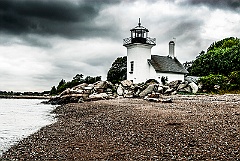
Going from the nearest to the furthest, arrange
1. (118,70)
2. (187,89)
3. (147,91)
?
1. (147,91)
2. (187,89)
3. (118,70)

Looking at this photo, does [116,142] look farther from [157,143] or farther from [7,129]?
[7,129]

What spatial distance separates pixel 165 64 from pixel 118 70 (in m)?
15.0

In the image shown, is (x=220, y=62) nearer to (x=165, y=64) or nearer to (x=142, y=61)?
(x=165, y=64)

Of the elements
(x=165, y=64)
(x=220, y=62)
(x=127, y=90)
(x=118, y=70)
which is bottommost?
(x=127, y=90)

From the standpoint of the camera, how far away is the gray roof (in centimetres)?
4303

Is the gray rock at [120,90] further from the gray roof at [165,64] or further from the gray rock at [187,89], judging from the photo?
the gray roof at [165,64]

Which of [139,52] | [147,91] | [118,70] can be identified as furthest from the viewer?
[118,70]

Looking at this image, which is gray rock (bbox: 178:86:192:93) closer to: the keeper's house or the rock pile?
the rock pile

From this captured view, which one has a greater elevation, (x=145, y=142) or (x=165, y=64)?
(x=165, y=64)

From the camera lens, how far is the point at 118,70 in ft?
191

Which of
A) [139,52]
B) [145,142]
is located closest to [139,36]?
[139,52]

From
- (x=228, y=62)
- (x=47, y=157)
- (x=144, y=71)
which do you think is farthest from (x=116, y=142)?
(x=228, y=62)

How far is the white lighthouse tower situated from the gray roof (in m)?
1.04

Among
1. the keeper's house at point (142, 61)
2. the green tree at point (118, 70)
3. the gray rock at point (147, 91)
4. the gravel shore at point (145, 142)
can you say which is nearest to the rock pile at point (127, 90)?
the gray rock at point (147, 91)
